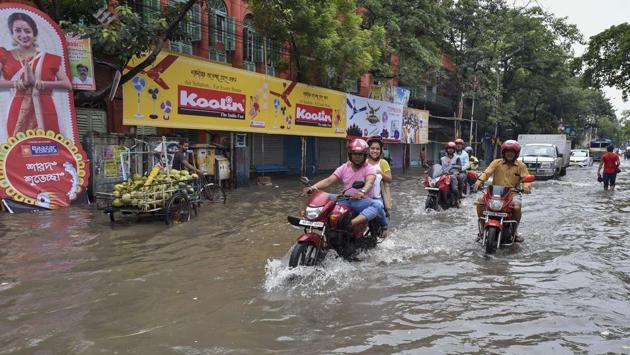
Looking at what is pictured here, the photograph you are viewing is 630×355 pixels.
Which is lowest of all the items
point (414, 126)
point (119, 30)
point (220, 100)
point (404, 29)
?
point (414, 126)

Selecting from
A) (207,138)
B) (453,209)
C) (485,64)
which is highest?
(485,64)

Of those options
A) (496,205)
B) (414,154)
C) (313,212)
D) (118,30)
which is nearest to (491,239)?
(496,205)

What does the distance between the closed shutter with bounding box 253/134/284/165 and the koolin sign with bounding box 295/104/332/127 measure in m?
2.11

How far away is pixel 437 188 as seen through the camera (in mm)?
11742

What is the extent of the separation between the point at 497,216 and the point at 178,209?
6.10 meters

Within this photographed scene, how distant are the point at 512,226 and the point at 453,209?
191 inches

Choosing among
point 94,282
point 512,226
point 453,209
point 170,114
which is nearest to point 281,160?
point 170,114

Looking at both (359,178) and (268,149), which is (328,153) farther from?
(359,178)

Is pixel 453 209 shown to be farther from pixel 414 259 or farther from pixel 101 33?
pixel 101 33

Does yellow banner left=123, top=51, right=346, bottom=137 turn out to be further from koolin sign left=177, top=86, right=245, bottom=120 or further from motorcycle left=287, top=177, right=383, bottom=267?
motorcycle left=287, top=177, right=383, bottom=267

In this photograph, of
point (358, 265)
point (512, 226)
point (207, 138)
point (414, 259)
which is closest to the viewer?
point (358, 265)

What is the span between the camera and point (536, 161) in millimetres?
22891

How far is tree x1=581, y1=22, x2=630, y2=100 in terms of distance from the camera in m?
25.7

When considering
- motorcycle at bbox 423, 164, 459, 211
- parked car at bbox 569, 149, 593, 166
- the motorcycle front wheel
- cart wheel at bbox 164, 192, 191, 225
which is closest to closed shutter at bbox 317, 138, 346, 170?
motorcycle at bbox 423, 164, 459, 211
